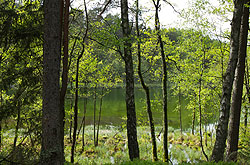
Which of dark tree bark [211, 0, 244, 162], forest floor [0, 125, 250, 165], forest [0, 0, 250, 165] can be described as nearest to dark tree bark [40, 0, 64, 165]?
forest [0, 0, 250, 165]

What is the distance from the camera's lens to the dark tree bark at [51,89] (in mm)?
3955

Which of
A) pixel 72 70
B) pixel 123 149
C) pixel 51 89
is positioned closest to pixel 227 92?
pixel 51 89

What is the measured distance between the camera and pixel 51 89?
3963mm

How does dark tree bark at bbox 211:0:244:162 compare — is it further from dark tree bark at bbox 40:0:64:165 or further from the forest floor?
the forest floor

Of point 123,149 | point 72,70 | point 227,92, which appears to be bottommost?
point 123,149

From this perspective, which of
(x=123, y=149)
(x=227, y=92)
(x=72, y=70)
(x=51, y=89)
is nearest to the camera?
(x=51, y=89)

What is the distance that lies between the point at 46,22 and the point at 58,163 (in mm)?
2774

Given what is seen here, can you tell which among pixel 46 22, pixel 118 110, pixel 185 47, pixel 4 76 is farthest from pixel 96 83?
pixel 118 110

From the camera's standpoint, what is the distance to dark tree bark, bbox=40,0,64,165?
3955 millimetres

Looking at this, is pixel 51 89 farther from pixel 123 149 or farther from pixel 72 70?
pixel 123 149

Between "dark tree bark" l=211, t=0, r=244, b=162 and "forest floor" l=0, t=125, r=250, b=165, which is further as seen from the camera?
"forest floor" l=0, t=125, r=250, b=165

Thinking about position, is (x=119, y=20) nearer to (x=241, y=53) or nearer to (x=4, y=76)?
(x=4, y=76)

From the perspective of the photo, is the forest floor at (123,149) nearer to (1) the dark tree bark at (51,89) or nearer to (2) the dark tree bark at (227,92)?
(2) the dark tree bark at (227,92)

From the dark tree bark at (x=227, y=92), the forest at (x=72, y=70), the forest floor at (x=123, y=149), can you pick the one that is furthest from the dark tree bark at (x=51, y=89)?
Result: the forest floor at (x=123, y=149)
